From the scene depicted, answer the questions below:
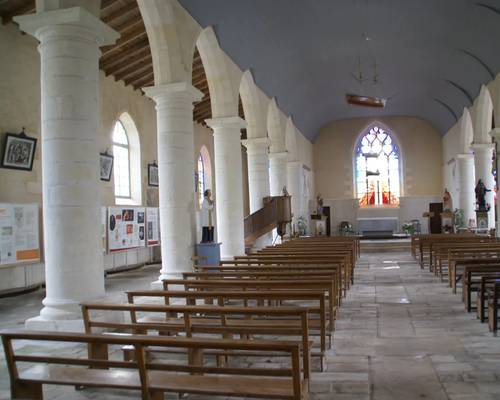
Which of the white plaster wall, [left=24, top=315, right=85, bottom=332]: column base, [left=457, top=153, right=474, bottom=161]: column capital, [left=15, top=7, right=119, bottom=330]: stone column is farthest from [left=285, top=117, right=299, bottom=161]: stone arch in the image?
[left=24, top=315, right=85, bottom=332]: column base

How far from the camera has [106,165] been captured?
13148mm

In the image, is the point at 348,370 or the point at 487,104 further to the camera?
the point at 487,104

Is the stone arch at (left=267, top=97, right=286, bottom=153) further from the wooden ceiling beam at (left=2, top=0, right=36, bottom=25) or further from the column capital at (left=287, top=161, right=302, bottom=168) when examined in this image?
the wooden ceiling beam at (left=2, top=0, right=36, bottom=25)

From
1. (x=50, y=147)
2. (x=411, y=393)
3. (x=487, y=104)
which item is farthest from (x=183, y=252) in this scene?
(x=487, y=104)

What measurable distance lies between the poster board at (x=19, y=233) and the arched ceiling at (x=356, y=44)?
15.3ft

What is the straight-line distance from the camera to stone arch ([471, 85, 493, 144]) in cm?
1683

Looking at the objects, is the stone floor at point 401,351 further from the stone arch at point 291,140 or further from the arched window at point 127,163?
the stone arch at point 291,140

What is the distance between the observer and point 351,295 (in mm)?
8477

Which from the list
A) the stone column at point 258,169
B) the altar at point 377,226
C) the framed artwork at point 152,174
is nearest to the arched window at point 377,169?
the altar at point 377,226

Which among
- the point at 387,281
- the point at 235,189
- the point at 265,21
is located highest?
the point at 265,21

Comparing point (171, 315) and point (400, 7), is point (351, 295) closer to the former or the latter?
point (171, 315)

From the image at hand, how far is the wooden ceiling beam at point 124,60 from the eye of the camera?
12.8 metres

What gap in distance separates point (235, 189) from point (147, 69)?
4.65m

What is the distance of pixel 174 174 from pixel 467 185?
15271 millimetres
